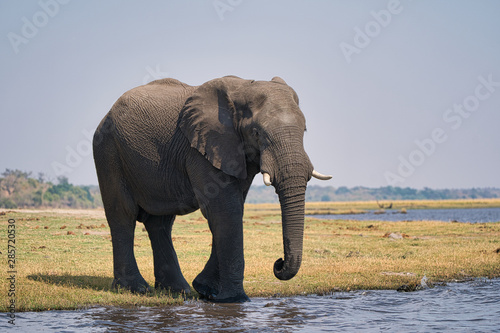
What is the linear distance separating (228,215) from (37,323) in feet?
12.0

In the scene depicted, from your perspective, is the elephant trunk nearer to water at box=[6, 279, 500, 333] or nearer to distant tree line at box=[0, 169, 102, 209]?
water at box=[6, 279, 500, 333]

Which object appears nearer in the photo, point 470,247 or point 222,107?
point 222,107

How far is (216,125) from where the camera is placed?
11523 mm

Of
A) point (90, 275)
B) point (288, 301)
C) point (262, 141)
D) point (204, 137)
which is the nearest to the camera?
point (262, 141)

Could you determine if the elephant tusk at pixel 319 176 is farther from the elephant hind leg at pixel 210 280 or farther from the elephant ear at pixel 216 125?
the elephant hind leg at pixel 210 280

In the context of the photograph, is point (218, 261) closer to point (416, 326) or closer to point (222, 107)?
point (222, 107)

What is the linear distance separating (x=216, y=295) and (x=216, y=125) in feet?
10.6

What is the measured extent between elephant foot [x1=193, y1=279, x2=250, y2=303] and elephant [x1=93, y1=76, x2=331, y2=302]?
0.06 ft

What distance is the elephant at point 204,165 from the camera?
10547 millimetres

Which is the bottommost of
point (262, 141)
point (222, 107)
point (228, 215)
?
point (228, 215)

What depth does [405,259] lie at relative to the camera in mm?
19047

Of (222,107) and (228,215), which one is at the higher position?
(222,107)

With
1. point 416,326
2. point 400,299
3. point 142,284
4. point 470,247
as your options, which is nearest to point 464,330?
point 416,326

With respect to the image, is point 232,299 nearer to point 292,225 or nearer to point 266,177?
point 292,225
